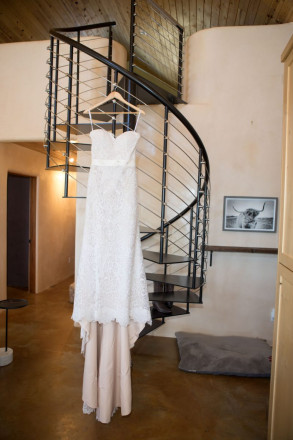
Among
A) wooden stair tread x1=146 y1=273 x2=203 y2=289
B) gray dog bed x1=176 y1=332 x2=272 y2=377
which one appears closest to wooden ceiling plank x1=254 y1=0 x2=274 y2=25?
wooden stair tread x1=146 y1=273 x2=203 y2=289

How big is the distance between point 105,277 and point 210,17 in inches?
135

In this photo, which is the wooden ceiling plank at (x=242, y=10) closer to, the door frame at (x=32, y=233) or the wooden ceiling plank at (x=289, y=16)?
the wooden ceiling plank at (x=289, y=16)

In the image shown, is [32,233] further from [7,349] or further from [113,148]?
[113,148]

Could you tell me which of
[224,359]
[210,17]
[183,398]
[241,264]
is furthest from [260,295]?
[210,17]

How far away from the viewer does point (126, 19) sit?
395 centimetres

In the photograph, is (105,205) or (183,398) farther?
(183,398)

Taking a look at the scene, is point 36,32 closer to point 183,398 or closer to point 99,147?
point 99,147

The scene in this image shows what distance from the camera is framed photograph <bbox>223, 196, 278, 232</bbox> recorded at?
3.45 m

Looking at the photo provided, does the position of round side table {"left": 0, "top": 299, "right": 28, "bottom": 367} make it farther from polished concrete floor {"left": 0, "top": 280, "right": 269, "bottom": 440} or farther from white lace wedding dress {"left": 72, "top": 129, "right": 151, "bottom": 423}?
white lace wedding dress {"left": 72, "top": 129, "right": 151, "bottom": 423}

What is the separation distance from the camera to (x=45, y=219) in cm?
532

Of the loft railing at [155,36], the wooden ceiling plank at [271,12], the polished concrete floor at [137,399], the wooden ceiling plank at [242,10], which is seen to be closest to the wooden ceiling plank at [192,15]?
the loft railing at [155,36]
